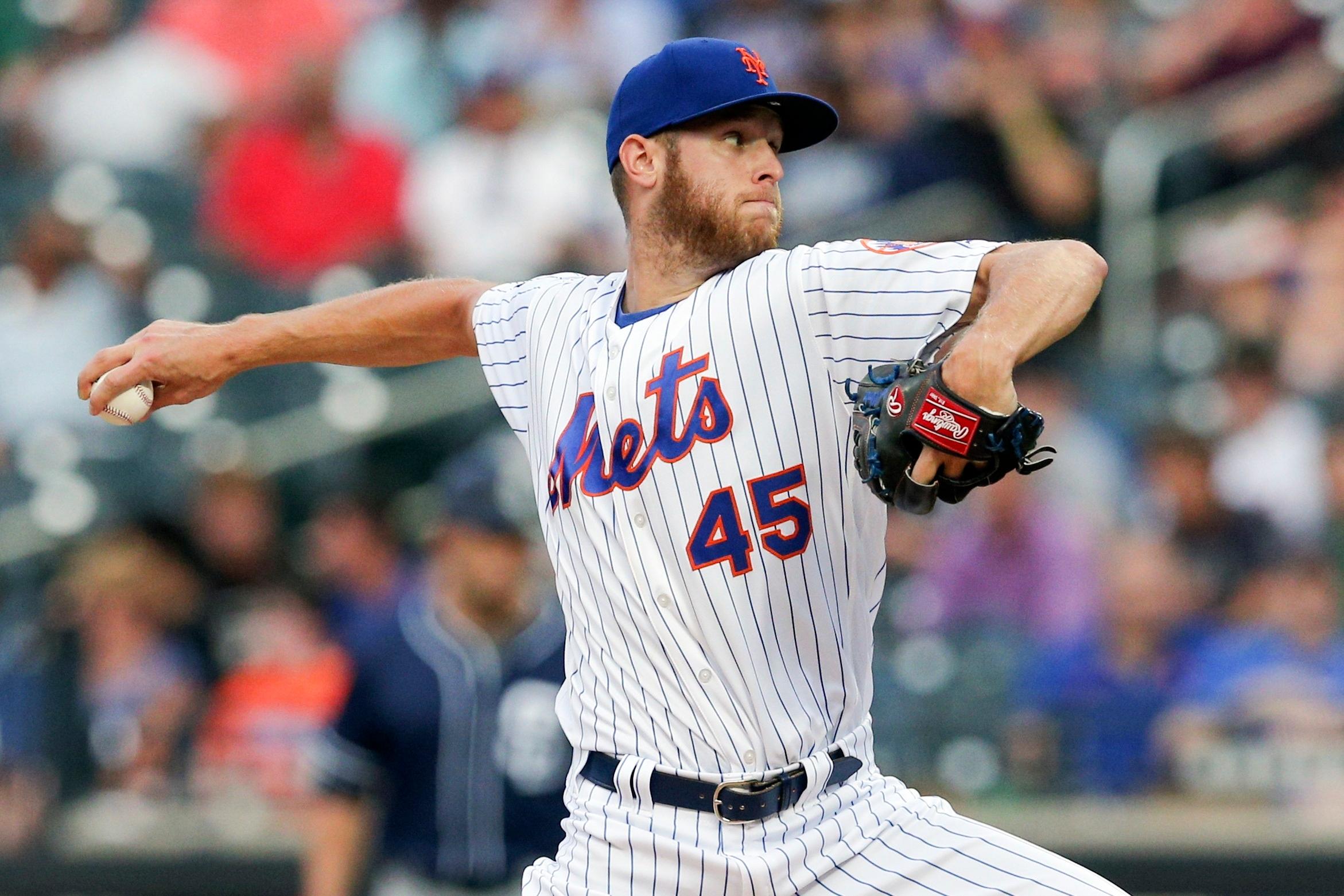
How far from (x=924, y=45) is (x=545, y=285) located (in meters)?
4.63

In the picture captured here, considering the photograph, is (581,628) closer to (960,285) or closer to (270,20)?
(960,285)

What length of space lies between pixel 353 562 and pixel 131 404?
3786mm

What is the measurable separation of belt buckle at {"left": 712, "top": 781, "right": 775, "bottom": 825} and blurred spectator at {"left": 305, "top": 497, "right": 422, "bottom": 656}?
3.90m

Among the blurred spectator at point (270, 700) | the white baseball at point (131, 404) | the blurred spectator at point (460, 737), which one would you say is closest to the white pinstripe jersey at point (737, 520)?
the white baseball at point (131, 404)

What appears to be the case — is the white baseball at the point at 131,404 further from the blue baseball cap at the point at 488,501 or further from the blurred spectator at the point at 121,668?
the blurred spectator at the point at 121,668

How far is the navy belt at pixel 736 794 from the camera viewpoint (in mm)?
2754

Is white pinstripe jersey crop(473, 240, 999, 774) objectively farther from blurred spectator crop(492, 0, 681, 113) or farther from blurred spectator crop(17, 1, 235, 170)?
blurred spectator crop(17, 1, 235, 170)

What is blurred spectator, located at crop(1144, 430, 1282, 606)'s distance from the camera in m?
6.16

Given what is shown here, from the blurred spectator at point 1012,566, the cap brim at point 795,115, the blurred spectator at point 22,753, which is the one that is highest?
the cap brim at point 795,115

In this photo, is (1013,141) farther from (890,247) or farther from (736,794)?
(736,794)

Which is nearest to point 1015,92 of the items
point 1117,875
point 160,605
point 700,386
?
point 1117,875

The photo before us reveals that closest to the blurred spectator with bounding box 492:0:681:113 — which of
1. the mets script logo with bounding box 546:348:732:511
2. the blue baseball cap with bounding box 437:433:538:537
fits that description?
the blue baseball cap with bounding box 437:433:538:537

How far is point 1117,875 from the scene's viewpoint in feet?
18.4

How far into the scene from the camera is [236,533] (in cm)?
690
